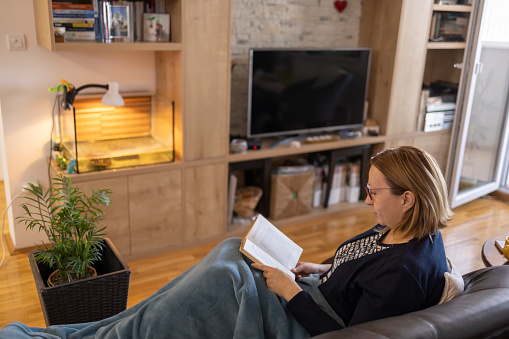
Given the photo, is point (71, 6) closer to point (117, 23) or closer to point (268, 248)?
point (117, 23)

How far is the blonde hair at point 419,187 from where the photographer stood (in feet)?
4.96

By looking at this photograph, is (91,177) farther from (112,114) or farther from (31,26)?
(31,26)

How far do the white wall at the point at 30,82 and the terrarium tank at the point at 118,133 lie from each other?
5.4 inches

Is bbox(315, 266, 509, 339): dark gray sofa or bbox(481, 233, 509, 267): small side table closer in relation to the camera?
bbox(315, 266, 509, 339): dark gray sofa

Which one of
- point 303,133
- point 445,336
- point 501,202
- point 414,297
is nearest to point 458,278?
point 414,297

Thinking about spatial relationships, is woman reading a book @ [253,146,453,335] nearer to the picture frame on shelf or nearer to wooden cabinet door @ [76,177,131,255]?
wooden cabinet door @ [76,177,131,255]

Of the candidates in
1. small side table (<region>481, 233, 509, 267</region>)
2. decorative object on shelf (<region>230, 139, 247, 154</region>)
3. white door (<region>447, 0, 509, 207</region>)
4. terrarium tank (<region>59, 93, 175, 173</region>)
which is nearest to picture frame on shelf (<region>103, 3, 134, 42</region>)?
terrarium tank (<region>59, 93, 175, 173</region>)

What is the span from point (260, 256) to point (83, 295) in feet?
2.56

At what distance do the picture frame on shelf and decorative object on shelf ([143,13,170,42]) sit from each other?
10cm

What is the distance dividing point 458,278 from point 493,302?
0.20 m

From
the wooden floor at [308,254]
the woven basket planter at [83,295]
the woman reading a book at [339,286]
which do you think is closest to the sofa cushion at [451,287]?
the woman reading a book at [339,286]

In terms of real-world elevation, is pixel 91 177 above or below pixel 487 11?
below

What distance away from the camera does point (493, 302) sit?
1.32 metres

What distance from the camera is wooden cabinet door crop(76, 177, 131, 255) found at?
9.41ft
